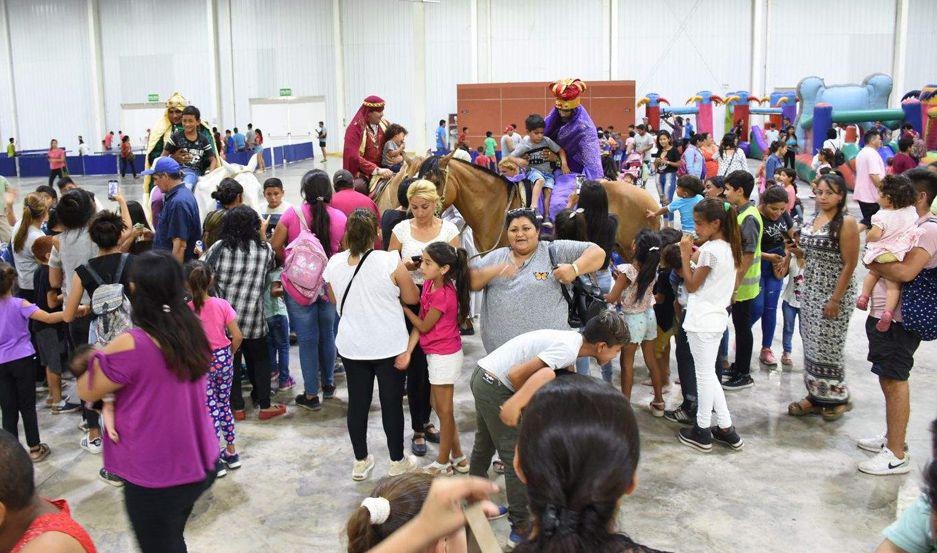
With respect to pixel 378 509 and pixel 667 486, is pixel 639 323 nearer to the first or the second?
pixel 667 486

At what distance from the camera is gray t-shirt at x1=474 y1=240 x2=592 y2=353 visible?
4414 mm

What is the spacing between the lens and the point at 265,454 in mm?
5426

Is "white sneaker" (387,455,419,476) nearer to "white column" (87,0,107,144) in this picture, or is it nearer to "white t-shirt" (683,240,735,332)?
"white t-shirt" (683,240,735,332)

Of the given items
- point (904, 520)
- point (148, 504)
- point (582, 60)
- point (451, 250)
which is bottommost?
point (148, 504)

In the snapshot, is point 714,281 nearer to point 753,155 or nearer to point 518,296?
point 518,296

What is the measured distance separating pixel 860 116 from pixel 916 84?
1420 cm

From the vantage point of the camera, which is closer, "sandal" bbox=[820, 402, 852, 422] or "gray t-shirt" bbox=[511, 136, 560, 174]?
"sandal" bbox=[820, 402, 852, 422]

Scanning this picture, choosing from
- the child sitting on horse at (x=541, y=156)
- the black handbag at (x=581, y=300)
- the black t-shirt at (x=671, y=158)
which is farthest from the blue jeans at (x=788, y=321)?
the black t-shirt at (x=671, y=158)

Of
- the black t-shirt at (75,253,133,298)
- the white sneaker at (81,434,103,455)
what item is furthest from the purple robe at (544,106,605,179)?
the white sneaker at (81,434,103,455)

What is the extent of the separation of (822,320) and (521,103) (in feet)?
74.8

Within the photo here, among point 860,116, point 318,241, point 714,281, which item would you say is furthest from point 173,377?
point 860,116

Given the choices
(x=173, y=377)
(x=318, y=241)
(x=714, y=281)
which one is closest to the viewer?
(x=173, y=377)

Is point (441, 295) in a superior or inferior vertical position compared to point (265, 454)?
superior

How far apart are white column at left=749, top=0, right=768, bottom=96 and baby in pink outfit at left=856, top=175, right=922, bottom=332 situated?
2537cm
